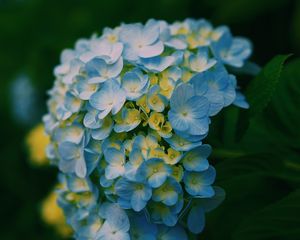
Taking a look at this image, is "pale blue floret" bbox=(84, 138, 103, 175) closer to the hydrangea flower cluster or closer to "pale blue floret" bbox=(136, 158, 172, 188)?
the hydrangea flower cluster

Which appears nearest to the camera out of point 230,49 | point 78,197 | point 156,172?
point 156,172

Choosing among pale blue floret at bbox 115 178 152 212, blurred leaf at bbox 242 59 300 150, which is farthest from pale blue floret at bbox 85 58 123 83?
blurred leaf at bbox 242 59 300 150

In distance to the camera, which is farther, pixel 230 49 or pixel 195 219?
pixel 230 49

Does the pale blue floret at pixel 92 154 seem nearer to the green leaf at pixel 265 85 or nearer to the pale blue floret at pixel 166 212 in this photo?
the pale blue floret at pixel 166 212

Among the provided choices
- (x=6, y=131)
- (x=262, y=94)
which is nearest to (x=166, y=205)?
(x=262, y=94)

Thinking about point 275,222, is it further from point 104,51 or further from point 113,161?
point 104,51

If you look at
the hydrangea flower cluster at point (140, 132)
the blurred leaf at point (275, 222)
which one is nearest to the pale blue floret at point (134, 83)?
the hydrangea flower cluster at point (140, 132)

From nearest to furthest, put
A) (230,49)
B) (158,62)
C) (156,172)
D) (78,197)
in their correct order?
1. (156,172)
2. (158,62)
3. (78,197)
4. (230,49)

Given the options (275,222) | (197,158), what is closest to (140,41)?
(197,158)
